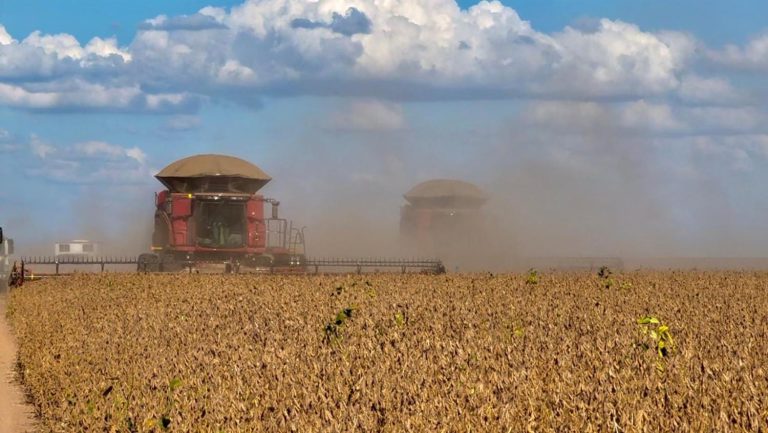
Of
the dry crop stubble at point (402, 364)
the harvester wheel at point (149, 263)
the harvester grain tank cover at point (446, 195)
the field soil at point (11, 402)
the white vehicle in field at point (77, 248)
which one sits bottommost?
the field soil at point (11, 402)

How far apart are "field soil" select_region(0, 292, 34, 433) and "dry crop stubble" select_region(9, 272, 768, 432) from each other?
0.23m

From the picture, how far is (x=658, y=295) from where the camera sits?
2142 centimetres

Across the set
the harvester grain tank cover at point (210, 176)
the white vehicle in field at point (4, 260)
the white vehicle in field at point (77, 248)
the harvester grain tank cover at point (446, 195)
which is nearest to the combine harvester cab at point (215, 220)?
the harvester grain tank cover at point (210, 176)

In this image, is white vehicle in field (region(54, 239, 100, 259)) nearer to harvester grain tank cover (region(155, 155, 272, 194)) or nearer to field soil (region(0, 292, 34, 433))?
harvester grain tank cover (region(155, 155, 272, 194))

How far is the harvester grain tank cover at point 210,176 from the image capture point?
136 ft

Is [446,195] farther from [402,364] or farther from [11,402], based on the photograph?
[402,364]

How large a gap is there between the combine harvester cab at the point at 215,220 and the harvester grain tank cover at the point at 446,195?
16.8 m

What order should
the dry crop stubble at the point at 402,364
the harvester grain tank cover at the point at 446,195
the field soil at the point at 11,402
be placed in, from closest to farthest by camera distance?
the dry crop stubble at the point at 402,364
the field soil at the point at 11,402
the harvester grain tank cover at the point at 446,195

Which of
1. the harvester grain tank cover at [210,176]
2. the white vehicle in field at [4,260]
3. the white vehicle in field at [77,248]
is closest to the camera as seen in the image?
the white vehicle in field at [4,260]

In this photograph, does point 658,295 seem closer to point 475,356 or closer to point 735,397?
point 475,356

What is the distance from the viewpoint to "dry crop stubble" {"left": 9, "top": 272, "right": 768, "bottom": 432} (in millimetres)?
8086

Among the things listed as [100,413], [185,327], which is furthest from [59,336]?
[100,413]

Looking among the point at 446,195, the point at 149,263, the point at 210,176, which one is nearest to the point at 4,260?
the point at 149,263

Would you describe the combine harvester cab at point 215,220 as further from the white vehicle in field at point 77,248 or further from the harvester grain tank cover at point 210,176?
the white vehicle in field at point 77,248
